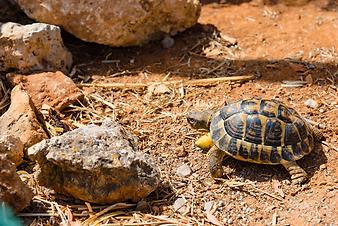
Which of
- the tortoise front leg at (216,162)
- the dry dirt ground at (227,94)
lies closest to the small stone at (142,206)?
the dry dirt ground at (227,94)

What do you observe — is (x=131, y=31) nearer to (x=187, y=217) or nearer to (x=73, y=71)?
(x=73, y=71)

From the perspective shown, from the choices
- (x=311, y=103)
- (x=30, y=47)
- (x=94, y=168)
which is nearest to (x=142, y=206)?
(x=94, y=168)

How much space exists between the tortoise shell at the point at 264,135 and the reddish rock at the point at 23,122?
45.8 inches

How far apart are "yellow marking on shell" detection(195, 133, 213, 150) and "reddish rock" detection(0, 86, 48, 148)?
39.9 inches

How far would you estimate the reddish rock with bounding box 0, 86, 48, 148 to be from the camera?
3.76 meters

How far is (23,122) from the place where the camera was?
380 cm

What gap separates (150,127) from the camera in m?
4.04

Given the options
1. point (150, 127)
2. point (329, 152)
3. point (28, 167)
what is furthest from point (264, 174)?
point (28, 167)

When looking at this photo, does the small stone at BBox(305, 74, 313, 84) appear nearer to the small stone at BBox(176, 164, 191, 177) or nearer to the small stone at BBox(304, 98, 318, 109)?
the small stone at BBox(304, 98, 318, 109)

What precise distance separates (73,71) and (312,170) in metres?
2.07

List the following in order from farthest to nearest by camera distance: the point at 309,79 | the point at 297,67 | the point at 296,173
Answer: the point at 297,67
the point at 309,79
the point at 296,173

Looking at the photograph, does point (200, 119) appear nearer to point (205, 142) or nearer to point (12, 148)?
point (205, 142)

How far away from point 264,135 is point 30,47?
194 centimetres

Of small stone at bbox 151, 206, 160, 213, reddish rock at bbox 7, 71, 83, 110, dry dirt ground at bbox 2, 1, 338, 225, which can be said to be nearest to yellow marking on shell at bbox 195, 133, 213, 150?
dry dirt ground at bbox 2, 1, 338, 225
